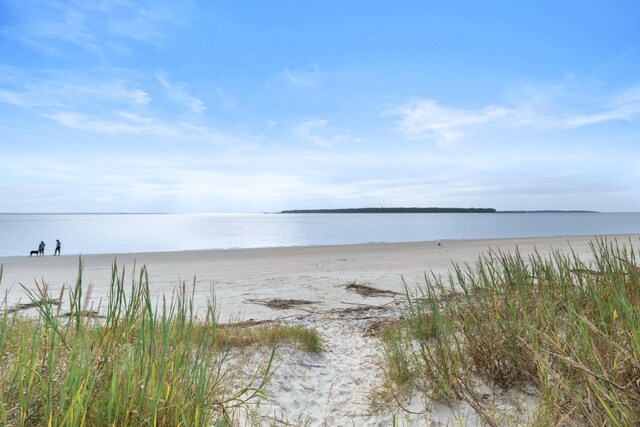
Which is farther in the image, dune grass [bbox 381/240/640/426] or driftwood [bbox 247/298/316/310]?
driftwood [bbox 247/298/316/310]

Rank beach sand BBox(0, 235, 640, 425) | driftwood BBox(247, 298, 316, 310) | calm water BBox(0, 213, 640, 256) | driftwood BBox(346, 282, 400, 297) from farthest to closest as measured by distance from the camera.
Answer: calm water BBox(0, 213, 640, 256) < driftwood BBox(346, 282, 400, 297) < driftwood BBox(247, 298, 316, 310) < beach sand BBox(0, 235, 640, 425)

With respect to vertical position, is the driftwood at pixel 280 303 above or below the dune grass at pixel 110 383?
below

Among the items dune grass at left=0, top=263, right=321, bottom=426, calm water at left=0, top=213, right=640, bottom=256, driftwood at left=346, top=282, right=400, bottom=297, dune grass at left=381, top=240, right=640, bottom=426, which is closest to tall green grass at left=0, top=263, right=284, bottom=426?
dune grass at left=0, top=263, right=321, bottom=426

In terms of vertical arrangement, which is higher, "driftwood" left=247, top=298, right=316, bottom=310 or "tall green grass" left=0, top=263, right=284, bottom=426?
"tall green grass" left=0, top=263, right=284, bottom=426

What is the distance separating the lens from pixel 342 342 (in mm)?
4879

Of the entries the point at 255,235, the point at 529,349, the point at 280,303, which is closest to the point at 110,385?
the point at 529,349

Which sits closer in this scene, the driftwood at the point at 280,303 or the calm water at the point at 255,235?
the driftwood at the point at 280,303

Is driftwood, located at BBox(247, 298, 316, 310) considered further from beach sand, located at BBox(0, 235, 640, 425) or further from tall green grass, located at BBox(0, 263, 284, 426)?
tall green grass, located at BBox(0, 263, 284, 426)

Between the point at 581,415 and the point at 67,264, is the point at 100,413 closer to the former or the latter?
the point at 581,415

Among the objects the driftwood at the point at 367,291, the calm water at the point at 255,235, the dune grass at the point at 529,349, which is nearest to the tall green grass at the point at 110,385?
the dune grass at the point at 529,349

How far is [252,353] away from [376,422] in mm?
1498

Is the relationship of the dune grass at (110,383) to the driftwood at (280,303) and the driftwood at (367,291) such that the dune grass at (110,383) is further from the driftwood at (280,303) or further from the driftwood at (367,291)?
the driftwood at (367,291)

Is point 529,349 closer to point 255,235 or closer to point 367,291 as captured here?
point 367,291

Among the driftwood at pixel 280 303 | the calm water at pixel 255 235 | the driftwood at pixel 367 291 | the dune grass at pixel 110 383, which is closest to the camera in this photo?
the dune grass at pixel 110 383
